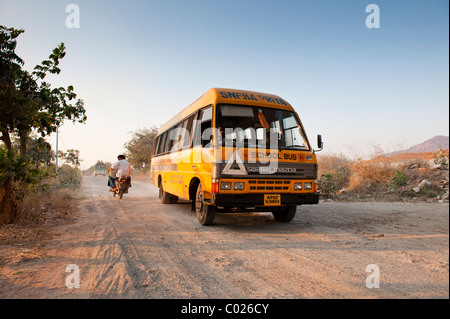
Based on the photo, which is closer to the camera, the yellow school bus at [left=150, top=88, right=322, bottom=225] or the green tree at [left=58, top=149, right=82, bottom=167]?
the yellow school bus at [left=150, top=88, right=322, bottom=225]

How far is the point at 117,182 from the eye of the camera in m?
12.0

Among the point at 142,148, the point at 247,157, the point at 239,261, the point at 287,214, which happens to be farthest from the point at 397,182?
the point at 142,148

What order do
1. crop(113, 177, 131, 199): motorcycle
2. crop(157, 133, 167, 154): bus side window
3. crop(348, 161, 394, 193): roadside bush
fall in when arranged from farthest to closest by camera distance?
crop(348, 161, 394, 193): roadside bush → crop(113, 177, 131, 199): motorcycle → crop(157, 133, 167, 154): bus side window

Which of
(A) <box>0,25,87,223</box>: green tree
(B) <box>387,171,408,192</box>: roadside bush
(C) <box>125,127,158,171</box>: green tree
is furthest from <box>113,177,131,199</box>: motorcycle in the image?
(C) <box>125,127,158,171</box>: green tree

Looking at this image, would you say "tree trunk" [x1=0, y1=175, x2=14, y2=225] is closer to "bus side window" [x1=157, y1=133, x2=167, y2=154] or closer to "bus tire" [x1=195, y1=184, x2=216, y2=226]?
"bus tire" [x1=195, y1=184, x2=216, y2=226]

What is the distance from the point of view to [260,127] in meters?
6.26

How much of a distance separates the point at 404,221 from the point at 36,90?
31.6ft

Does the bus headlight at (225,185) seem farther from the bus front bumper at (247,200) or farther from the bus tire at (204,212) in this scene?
the bus tire at (204,212)

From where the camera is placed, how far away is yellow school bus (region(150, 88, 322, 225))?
547cm

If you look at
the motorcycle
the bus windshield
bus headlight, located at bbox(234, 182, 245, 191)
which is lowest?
the motorcycle

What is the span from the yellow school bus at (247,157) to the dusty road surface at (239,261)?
0.66m

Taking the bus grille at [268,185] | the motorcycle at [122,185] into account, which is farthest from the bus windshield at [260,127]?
Result: the motorcycle at [122,185]
